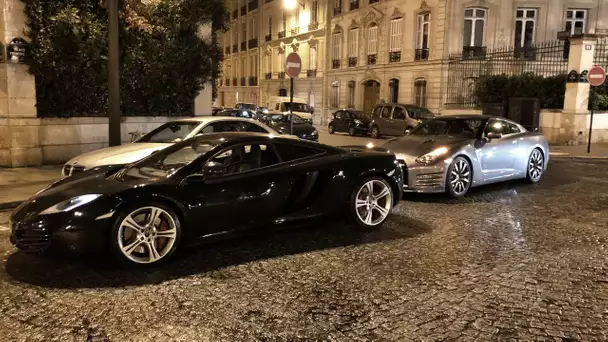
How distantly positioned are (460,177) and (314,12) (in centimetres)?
3458

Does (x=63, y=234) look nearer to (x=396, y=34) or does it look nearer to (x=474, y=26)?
(x=474, y=26)

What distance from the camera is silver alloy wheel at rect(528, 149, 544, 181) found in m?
10.5

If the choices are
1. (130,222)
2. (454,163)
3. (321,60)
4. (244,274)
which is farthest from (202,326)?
(321,60)

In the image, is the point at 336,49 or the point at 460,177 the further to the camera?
the point at 336,49

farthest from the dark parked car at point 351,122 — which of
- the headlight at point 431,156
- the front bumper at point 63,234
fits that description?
the front bumper at point 63,234

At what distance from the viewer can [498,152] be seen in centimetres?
966

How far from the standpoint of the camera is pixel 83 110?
12.9 metres

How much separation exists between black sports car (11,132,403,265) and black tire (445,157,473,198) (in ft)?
6.98

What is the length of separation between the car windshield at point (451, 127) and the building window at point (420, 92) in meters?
19.3

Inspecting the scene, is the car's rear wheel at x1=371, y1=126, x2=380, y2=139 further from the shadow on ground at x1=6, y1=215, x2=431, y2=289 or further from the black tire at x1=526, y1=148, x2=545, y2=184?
the shadow on ground at x1=6, y1=215, x2=431, y2=289

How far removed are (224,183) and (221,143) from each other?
0.53 meters

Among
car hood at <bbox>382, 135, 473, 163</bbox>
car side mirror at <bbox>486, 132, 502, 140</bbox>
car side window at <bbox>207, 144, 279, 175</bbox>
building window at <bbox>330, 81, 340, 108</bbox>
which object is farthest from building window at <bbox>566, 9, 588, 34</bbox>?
car side window at <bbox>207, 144, 279, 175</bbox>

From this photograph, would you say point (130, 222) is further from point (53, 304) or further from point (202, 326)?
point (202, 326)

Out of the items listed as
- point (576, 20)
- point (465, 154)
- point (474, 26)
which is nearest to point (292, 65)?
point (465, 154)
